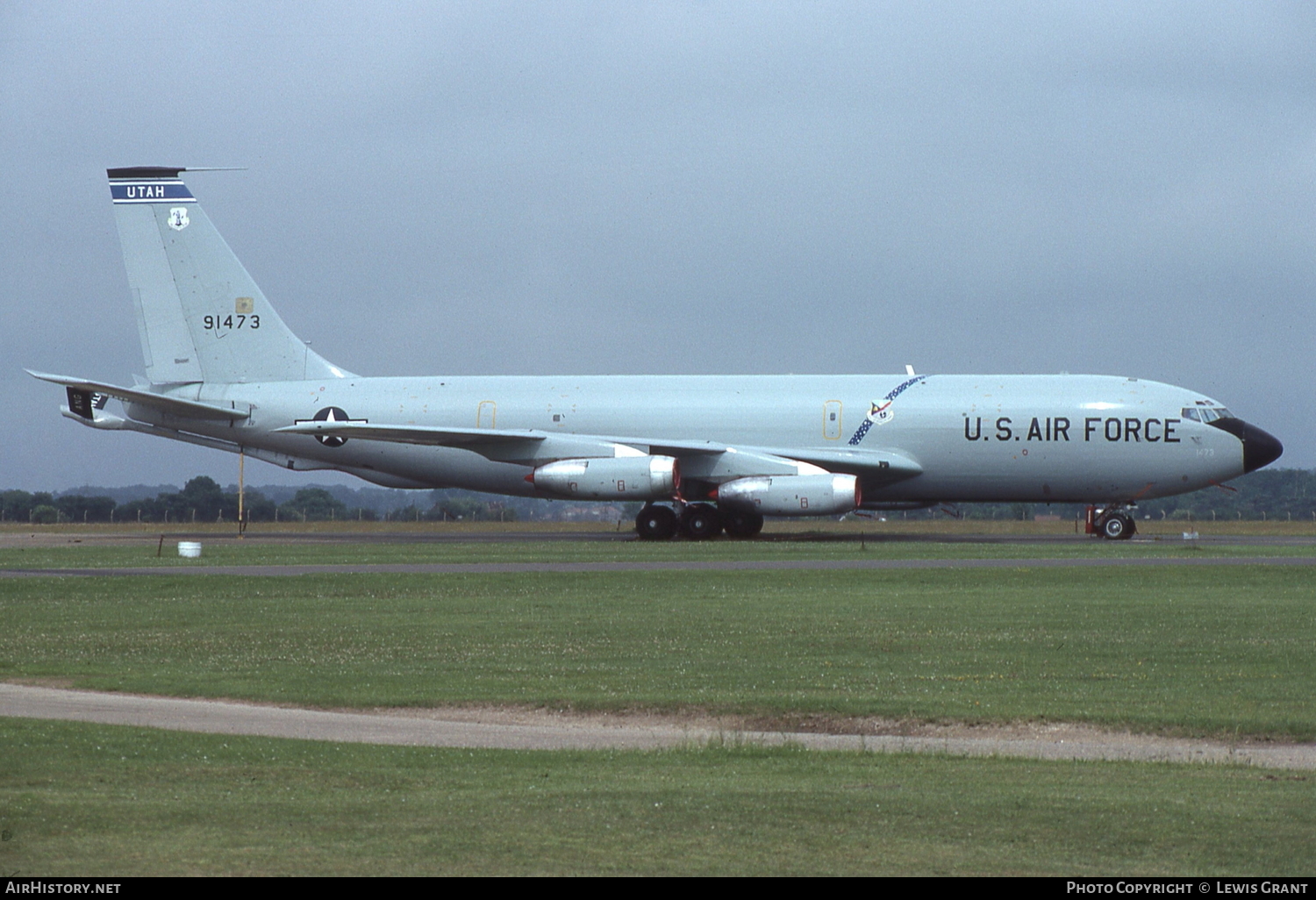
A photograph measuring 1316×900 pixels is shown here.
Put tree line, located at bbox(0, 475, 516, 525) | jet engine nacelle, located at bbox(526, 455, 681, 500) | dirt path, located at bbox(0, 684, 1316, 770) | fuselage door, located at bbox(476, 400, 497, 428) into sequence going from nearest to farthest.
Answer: dirt path, located at bbox(0, 684, 1316, 770), jet engine nacelle, located at bbox(526, 455, 681, 500), fuselage door, located at bbox(476, 400, 497, 428), tree line, located at bbox(0, 475, 516, 525)

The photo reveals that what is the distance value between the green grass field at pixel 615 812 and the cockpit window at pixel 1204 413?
1283 inches

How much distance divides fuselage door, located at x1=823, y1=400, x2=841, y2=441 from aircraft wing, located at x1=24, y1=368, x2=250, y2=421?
61.5 ft

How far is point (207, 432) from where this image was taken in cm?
4803

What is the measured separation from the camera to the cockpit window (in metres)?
41.1

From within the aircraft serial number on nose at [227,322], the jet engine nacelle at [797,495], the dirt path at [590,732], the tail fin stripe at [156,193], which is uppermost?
the tail fin stripe at [156,193]

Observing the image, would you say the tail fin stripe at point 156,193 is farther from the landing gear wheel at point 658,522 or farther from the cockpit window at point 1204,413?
the cockpit window at point 1204,413

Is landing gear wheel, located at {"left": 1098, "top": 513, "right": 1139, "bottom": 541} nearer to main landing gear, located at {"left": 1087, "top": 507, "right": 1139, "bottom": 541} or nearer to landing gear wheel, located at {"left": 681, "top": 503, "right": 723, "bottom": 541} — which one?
main landing gear, located at {"left": 1087, "top": 507, "right": 1139, "bottom": 541}

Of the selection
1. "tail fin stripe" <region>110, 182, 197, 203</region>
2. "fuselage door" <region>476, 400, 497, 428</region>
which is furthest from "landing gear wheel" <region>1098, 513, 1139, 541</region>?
"tail fin stripe" <region>110, 182, 197, 203</region>

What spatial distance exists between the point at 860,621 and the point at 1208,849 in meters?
12.3

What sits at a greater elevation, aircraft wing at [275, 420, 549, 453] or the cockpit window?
the cockpit window

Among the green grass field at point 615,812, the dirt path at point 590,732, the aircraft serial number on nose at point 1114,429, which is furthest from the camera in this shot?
the aircraft serial number on nose at point 1114,429

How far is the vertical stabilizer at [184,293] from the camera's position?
48.3 meters

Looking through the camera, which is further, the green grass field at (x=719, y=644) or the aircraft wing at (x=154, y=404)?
the aircraft wing at (x=154, y=404)

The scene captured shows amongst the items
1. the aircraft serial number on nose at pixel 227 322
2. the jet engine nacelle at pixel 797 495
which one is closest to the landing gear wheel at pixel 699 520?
the jet engine nacelle at pixel 797 495
